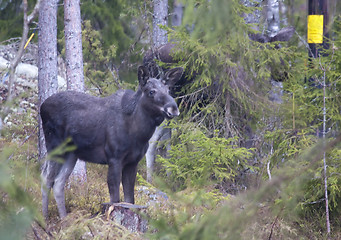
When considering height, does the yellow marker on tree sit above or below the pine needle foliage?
above

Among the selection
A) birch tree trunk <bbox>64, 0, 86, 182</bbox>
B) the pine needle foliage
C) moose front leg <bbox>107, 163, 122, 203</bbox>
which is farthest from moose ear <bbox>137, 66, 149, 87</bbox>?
birch tree trunk <bbox>64, 0, 86, 182</bbox>

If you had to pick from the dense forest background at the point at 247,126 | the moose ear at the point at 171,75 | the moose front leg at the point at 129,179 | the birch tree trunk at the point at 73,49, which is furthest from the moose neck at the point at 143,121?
the birch tree trunk at the point at 73,49

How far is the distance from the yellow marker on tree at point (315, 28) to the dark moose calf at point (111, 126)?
4.38 metres

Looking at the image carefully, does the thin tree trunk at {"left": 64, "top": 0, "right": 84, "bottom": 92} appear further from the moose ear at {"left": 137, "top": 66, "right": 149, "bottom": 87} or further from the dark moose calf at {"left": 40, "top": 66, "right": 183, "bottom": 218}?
the moose ear at {"left": 137, "top": 66, "right": 149, "bottom": 87}

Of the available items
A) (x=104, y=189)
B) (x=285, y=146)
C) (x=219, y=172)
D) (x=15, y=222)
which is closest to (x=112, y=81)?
(x=104, y=189)

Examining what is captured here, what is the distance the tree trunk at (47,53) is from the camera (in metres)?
9.61

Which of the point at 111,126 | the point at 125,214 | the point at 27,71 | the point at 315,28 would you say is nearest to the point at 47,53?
the point at 111,126

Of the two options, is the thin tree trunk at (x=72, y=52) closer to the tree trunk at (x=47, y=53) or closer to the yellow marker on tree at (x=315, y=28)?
the tree trunk at (x=47, y=53)

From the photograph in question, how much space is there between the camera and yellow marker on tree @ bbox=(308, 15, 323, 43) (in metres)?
9.05

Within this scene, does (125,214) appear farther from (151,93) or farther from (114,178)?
(151,93)

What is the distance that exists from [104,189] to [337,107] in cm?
484

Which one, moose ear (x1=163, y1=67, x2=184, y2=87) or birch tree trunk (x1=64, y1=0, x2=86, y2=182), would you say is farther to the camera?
birch tree trunk (x1=64, y1=0, x2=86, y2=182)

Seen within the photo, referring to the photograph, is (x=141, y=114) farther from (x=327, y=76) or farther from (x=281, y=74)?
(x=281, y=74)

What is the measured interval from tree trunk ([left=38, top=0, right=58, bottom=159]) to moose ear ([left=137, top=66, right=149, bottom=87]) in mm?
4423
